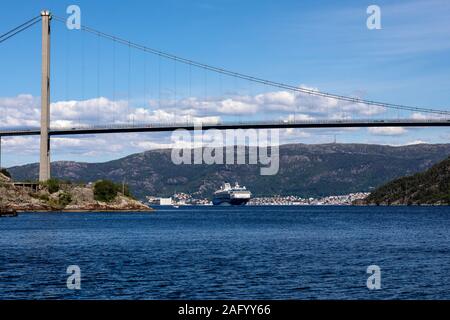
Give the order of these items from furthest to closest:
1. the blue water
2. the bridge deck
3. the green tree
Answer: the green tree
the bridge deck
the blue water

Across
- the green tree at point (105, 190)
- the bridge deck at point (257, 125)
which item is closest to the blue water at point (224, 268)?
the bridge deck at point (257, 125)

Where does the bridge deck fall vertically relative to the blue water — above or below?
above

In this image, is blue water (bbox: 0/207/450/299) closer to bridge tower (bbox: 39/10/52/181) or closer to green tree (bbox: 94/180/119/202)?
bridge tower (bbox: 39/10/52/181)

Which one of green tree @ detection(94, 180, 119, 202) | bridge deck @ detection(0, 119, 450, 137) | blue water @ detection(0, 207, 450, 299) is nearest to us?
blue water @ detection(0, 207, 450, 299)

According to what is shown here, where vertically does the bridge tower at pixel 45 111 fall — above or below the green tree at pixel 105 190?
above

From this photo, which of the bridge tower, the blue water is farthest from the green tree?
the blue water

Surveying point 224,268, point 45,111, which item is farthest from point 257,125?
point 224,268

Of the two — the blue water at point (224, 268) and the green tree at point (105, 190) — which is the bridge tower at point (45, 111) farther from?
the blue water at point (224, 268)

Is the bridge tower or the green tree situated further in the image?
the green tree
